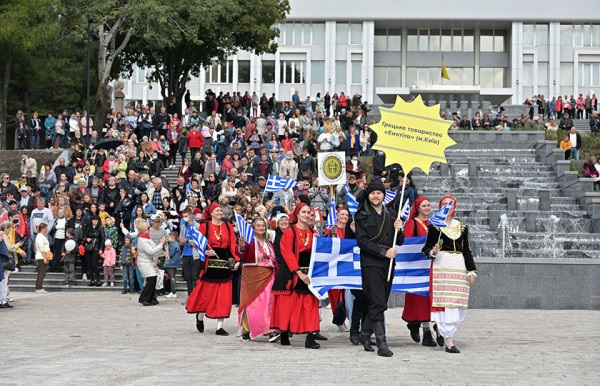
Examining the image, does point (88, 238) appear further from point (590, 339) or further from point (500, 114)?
point (500, 114)

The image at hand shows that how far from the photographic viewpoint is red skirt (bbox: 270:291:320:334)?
13398mm

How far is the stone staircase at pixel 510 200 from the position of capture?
1023 inches

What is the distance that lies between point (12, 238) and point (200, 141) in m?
8.48

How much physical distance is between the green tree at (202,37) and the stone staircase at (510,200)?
12065mm

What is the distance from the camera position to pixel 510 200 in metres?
29.8

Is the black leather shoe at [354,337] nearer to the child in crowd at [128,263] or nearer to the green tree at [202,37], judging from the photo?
the child in crowd at [128,263]

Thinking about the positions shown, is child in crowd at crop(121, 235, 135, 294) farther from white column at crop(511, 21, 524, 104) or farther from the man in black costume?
white column at crop(511, 21, 524, 104)

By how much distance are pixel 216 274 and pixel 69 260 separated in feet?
34.8

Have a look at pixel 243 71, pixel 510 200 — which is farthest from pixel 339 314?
pixel 243 71

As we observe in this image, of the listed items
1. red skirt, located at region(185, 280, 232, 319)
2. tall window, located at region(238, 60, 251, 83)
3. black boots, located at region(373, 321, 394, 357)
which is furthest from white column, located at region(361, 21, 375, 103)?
black boots, located at region(373, 321, 394, 357)

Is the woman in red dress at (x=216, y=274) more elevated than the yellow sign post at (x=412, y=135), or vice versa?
the yellow sign post at (x=412, y=135)

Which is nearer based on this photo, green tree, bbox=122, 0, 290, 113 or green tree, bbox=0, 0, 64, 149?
green tree, bbox=0, 0, 64, 149

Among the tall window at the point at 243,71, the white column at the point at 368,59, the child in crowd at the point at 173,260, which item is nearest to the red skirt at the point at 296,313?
the child in crowd at the point at 173,260

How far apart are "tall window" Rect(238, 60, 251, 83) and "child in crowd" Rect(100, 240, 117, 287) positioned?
56.8m
